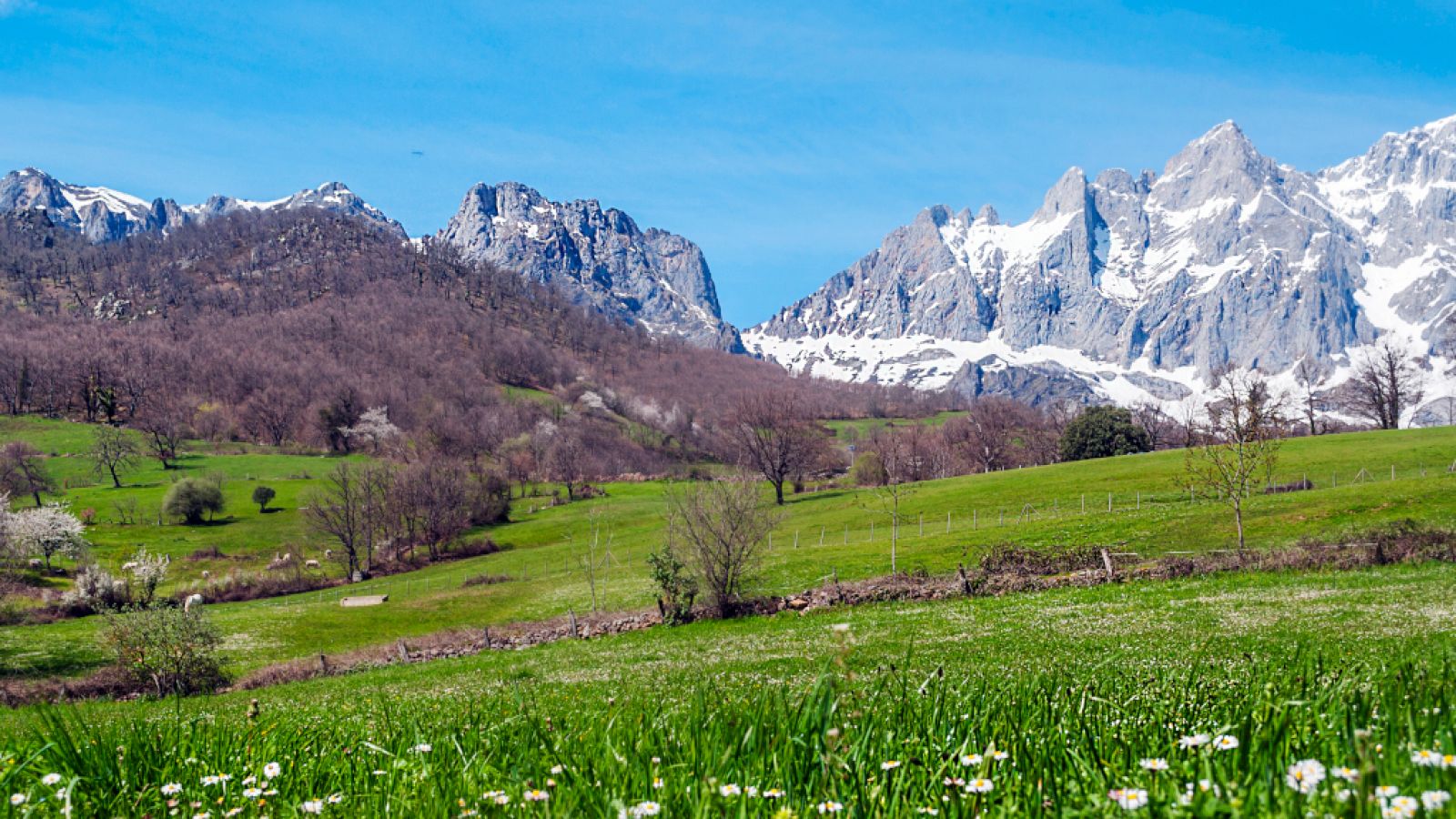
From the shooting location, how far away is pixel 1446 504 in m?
44.6

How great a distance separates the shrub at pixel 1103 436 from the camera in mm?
109062

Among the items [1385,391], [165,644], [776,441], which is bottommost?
[165,644]

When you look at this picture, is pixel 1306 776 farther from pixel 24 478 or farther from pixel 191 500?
pixel 24 478

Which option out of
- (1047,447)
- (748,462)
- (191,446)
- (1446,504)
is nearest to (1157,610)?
(1446,504)

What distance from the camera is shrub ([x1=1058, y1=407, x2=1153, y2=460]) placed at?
358 feet

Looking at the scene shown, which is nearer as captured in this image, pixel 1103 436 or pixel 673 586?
pixel 673 586

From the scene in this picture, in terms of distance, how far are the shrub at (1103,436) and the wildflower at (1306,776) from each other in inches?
4555

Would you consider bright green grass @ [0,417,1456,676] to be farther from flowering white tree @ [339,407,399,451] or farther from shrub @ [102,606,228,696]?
flowering white tree @ [339,407,399,451]

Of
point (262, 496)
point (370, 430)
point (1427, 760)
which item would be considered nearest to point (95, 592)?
point (262, 496)

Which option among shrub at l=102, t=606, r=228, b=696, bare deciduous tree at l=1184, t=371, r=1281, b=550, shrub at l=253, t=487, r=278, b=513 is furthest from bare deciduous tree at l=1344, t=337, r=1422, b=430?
shrub at l=253, t=487, r=278, b=513

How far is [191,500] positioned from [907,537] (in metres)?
94.1

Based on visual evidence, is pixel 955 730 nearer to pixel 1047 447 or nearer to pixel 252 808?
pixel 252 808

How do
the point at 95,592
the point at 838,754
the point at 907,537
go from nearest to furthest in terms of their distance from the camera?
the point at 838,754 < the point at 95,592 < the point at 907,537

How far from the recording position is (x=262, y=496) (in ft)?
376
